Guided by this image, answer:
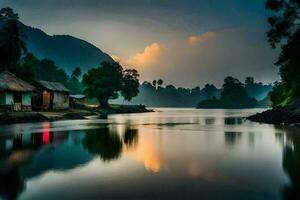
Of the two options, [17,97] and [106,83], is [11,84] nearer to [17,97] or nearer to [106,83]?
[17,97]

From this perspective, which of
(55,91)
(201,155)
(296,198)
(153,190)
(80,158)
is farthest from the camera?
(55,91)

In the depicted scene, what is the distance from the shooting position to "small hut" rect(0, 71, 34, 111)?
220ft

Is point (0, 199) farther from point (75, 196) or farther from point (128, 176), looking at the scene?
point (128, 176)

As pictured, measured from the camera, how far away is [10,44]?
8375 cm

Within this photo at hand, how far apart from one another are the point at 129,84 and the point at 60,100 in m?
52.7

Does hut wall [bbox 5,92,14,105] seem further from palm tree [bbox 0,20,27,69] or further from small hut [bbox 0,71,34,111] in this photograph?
palm tree [bbox 0,20,27,69]

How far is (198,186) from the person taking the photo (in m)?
13.4

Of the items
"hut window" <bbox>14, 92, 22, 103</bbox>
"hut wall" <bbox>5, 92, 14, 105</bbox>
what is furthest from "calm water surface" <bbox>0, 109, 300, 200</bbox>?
"hut window" <bbox>14, 92, 22, 103</bbox>

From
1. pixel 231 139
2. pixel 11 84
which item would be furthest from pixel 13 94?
pixel 231 139

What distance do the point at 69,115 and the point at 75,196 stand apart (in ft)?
217

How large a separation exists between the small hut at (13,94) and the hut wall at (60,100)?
15.0 m

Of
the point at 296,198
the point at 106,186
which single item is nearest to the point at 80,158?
the point at 106,186

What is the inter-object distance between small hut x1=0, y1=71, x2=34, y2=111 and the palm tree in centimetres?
1441

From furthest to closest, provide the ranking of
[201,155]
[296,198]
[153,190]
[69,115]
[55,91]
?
[55,91], [69,115], [201,155], [153,190], [296,198]
